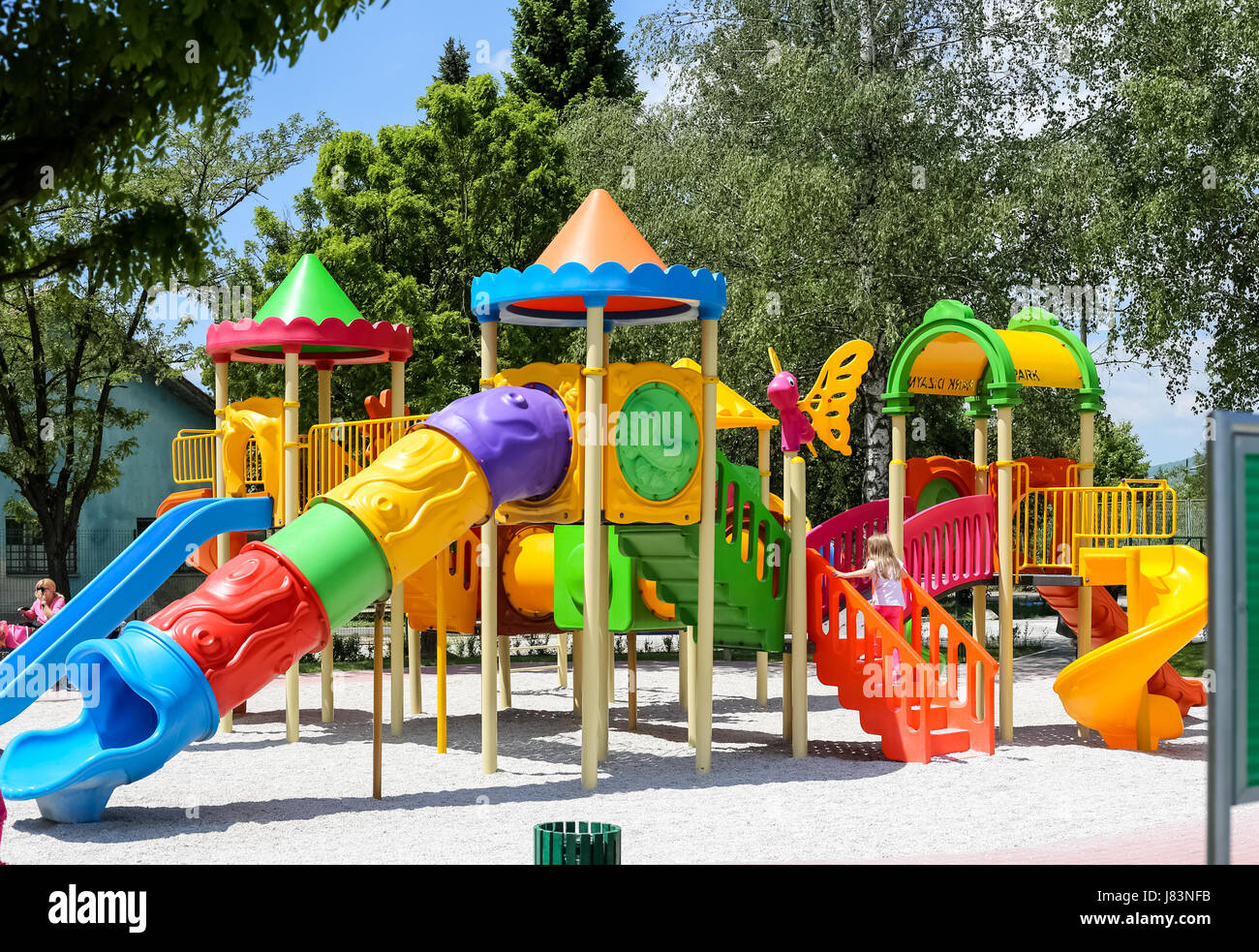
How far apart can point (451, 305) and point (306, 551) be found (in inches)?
586

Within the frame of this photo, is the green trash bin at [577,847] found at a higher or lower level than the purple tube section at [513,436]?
lower

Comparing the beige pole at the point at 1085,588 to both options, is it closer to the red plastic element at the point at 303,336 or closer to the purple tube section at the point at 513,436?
the purple tube section at the point at 513,436

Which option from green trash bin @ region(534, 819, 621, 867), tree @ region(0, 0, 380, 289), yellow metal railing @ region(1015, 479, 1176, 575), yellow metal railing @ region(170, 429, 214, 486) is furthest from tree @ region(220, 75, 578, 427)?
green trash bin @ region(534, 819, 621, 867)

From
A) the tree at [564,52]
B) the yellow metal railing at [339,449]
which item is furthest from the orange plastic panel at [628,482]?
the tree at [564,52]

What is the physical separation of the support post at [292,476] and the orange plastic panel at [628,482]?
3905 millimetres

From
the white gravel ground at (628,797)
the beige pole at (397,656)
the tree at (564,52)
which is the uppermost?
the tree at (564,52)

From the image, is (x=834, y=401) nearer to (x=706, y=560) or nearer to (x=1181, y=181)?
(x=706, y=560)

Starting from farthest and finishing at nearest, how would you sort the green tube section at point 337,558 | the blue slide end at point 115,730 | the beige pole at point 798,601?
1. the beige pole at point 798,601
2. the green tube section at point 337,558
3. the blue slide end at point 115,730

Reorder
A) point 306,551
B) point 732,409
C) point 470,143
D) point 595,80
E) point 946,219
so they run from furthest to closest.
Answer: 1. point 595,80
2. point 470,143
3. point 946,219
4. point 732,409
5. point 306,551

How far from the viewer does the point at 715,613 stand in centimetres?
1209

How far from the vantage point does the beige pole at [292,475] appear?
13.1 metres

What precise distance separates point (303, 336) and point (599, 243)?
3.93 m

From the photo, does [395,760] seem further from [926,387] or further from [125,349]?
[125,349]
